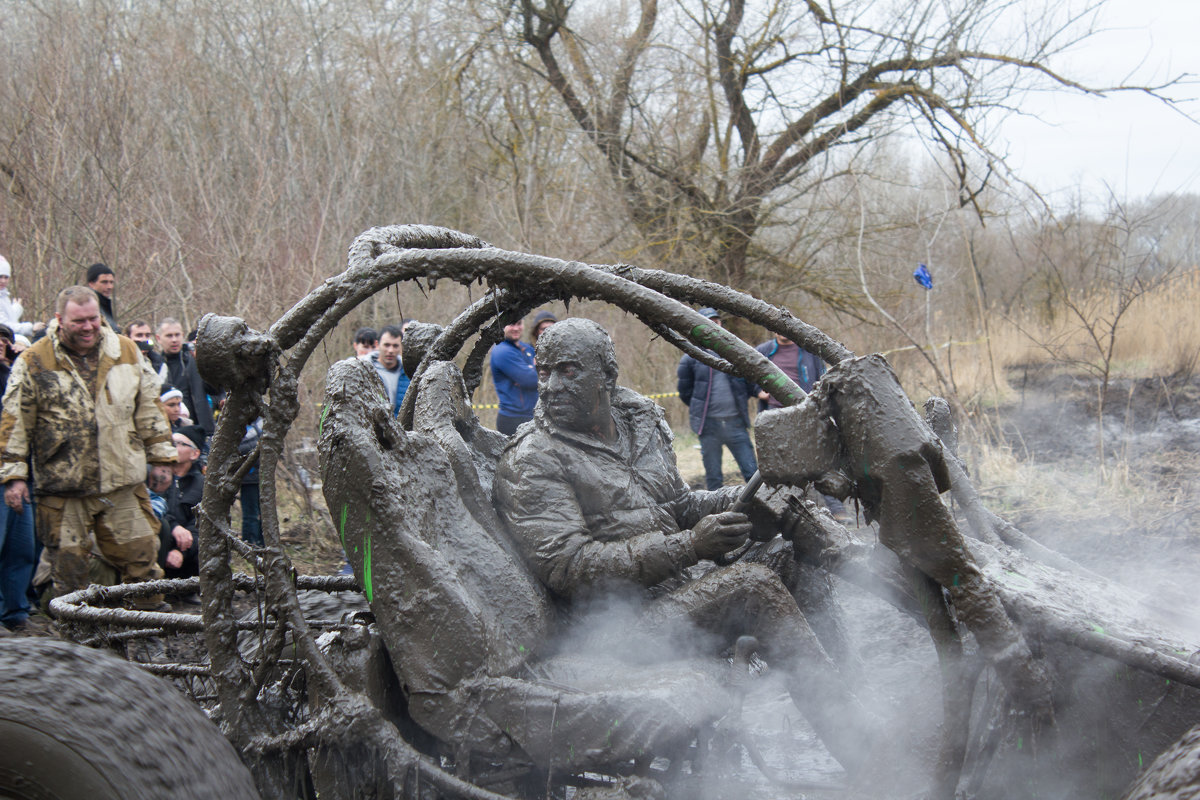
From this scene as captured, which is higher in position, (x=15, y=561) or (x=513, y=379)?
(x=513, y=379)

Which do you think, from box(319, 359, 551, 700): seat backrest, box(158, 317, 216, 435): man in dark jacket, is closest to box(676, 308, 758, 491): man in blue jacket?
box(158, 317, 216, 435): man in dark jacket

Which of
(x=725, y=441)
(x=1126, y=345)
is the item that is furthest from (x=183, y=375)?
(x=1126, y=345)

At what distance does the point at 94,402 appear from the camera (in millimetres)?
5047

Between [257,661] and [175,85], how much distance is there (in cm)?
1053

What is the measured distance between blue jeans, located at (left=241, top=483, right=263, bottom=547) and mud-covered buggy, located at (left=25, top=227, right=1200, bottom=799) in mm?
3456

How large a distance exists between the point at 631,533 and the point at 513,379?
3713 millimetres

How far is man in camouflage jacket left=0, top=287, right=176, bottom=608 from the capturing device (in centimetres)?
482

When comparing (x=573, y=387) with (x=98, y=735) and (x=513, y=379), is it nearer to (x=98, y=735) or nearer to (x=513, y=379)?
(x=98, y=735)

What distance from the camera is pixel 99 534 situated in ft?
17.0

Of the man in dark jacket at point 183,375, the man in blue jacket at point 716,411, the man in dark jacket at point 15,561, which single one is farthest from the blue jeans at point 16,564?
the man in blue jacket at point 716,411

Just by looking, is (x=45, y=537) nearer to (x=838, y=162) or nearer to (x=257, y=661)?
(x=257, y=661)

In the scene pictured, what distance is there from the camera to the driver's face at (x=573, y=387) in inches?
127

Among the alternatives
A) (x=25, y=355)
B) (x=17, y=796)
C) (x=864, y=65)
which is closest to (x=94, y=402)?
(x=25, y=355)

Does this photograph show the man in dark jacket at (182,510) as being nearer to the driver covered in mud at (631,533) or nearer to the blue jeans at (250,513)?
the blue jeans at (250,513)
